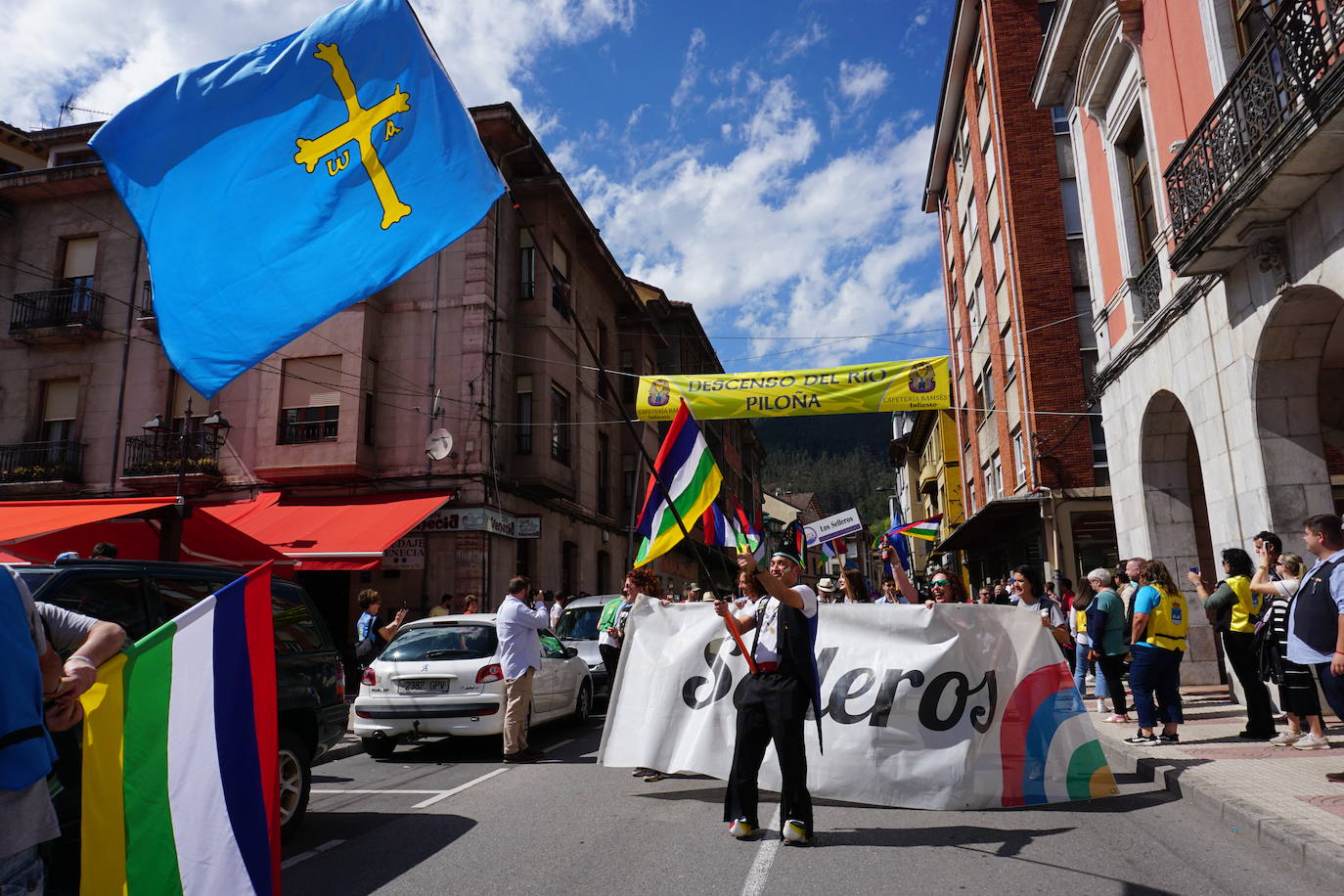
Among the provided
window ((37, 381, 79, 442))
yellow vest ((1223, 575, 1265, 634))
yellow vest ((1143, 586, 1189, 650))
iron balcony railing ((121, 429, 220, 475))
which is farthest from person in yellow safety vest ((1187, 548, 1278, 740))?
window ((37, 381, 79, 442))

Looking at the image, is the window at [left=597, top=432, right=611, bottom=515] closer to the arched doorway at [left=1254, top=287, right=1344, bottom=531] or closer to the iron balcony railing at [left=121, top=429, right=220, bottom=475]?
the iron balcony railing at [left=121, top=429, right=220, bottom=475]

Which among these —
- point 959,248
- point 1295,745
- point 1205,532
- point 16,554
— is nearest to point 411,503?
point 16,554

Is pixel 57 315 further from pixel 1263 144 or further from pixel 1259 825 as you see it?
pixel 1259 825

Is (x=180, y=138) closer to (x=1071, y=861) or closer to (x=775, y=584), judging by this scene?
(x=775, y=584)

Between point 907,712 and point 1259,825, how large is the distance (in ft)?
7.54

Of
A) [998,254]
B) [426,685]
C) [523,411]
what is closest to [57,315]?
[523,411]

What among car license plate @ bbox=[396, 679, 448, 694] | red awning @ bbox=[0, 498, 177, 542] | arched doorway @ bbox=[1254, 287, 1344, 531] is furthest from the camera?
red awning @ bbox=[0, 498, 177, 542]

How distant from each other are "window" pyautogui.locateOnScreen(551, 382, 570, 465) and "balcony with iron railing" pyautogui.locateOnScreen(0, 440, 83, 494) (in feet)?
39.6

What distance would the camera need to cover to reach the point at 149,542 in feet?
41.6

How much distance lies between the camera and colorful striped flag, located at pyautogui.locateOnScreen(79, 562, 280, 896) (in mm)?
3188

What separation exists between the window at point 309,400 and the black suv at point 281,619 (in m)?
15.3

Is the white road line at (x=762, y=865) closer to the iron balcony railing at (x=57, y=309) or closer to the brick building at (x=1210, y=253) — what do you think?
the brick building at (x=1210, y=253)

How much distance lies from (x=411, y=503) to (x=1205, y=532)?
15719 mm

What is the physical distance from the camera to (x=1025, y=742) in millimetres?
6781
